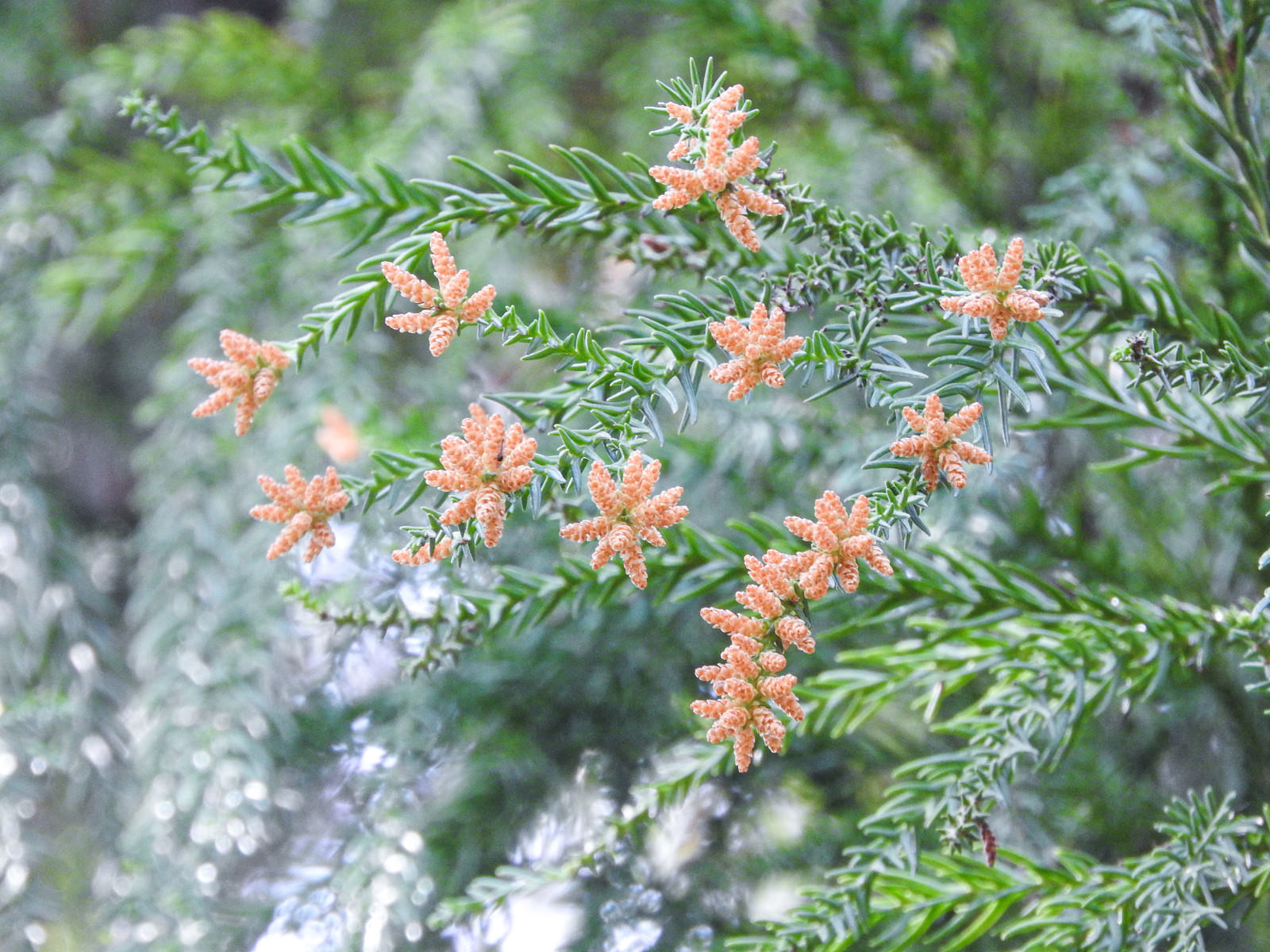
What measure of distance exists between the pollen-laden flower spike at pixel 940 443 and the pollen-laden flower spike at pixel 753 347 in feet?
0.11

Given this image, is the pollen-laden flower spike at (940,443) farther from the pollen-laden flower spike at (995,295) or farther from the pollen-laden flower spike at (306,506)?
the pollen-laden flower spike at (306,506)

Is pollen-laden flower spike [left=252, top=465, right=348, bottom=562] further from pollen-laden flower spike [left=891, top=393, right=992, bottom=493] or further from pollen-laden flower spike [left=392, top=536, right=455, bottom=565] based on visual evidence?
pollen-laden flower spike [left=891, top=393, right=992, bottom=493]

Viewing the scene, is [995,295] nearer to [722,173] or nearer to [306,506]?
[722,173]

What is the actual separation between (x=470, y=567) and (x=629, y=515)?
261 millimetres

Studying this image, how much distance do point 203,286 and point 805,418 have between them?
49 centimetres

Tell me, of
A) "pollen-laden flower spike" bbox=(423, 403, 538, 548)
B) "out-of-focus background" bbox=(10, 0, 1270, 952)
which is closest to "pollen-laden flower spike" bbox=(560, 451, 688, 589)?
"pollen-laden flower spike" bbox=(423, 403, 538, 548)

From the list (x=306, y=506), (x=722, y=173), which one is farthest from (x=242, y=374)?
(x=722, y=173)

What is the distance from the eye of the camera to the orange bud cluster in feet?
0.78

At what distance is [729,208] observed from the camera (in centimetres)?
25

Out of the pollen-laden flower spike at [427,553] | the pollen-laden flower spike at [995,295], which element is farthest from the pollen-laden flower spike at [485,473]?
the pollen-laden flower spike at [995,295]

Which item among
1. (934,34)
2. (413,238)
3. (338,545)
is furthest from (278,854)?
(934,34)

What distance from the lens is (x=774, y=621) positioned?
250 millimetres

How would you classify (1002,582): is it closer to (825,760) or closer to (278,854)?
(825,760)

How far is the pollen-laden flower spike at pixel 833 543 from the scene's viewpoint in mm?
237
